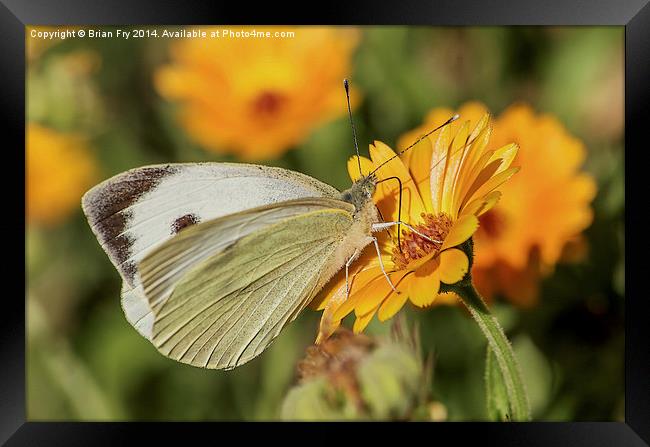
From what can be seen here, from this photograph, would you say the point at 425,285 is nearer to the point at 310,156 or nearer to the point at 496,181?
the point at 496,181

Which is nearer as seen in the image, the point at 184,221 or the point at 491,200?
the point at 491,200

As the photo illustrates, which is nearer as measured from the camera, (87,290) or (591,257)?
(591,257)

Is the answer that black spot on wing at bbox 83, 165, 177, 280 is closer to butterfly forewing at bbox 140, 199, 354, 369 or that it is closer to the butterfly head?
butterfly forewing at bbox 140, 199, 354, 369

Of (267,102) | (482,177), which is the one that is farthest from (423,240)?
(267,102)

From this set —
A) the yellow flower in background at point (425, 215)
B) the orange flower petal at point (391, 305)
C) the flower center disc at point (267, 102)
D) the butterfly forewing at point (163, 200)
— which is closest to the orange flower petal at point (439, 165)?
the yellow flower in background at point (425, 215)
